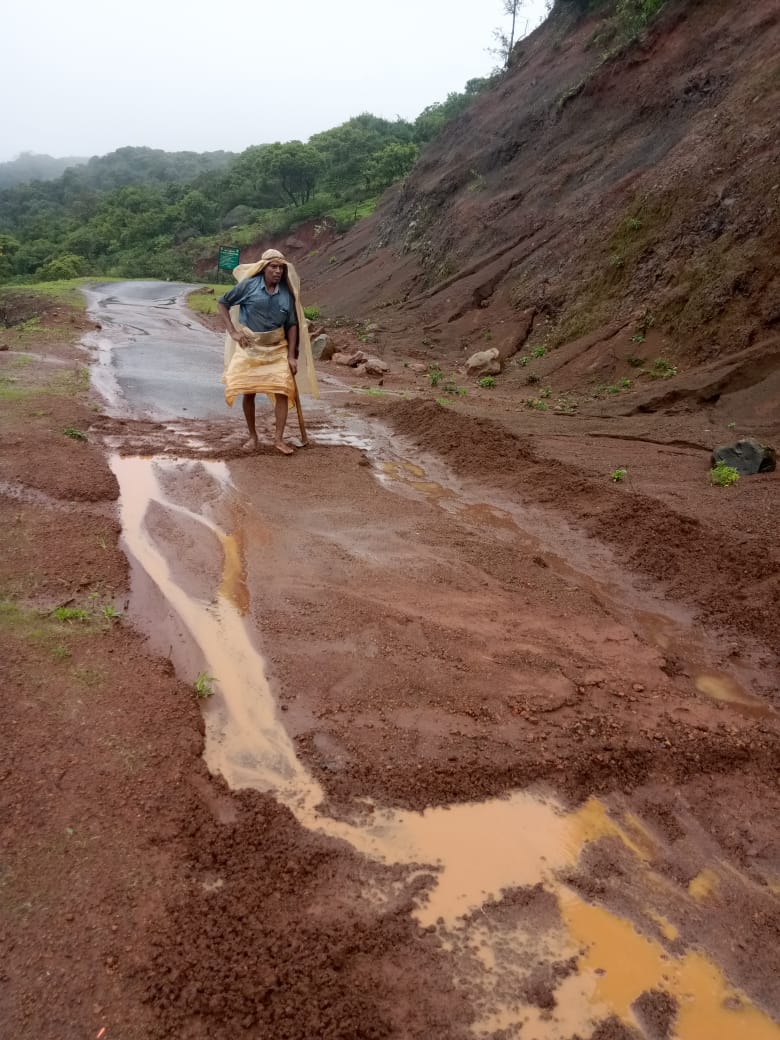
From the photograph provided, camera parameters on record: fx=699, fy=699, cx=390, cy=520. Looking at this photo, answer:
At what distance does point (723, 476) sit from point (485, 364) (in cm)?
740

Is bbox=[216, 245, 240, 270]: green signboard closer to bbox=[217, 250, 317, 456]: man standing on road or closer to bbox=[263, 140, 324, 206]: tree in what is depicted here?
bbox=[263, 140, 324, 206]: tree

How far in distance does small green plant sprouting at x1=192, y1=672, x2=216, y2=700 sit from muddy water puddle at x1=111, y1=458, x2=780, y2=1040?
0.03 meters

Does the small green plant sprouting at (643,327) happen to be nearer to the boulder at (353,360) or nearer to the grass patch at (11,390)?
the boulder at (353,360)

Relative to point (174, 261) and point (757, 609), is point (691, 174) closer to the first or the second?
point (757, 609)

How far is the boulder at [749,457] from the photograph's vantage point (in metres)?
5.99

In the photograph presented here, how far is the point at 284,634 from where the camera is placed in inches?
142

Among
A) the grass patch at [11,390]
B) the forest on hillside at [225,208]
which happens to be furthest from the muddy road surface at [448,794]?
the forest on hillside at [225,208]

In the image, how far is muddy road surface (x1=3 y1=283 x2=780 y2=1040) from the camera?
1.93 m

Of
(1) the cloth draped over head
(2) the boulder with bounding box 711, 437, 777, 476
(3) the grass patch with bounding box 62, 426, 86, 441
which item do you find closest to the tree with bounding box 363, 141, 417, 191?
(1) the cloth draped over head

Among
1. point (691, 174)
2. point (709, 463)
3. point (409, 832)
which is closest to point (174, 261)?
point (691, 174)

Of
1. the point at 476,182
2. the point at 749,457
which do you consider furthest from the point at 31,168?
the point at 749,457

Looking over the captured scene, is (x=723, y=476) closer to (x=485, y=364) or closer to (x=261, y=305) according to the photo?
(x=261, y=305)

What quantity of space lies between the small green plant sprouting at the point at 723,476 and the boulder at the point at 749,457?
0.39ft

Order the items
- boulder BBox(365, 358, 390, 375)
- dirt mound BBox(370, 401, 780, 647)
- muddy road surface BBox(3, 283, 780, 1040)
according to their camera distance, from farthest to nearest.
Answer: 1. boulder BBox(365, 358, 390, 375)
2. dirt mound BBox(370, 401, 780, 647)
3. muddy road surface BBox(3, 283, 780, 1040)
